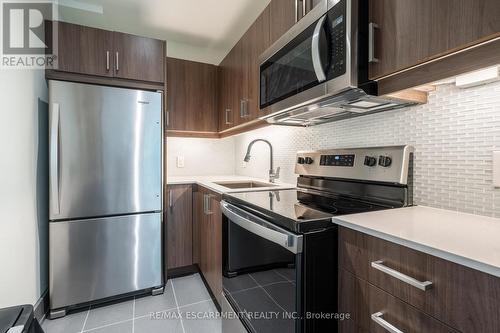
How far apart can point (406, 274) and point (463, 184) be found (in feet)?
1.78

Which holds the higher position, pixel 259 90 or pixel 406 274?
pixel 259 90

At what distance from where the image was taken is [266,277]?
1.09 metres

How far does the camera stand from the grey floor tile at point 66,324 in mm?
1578

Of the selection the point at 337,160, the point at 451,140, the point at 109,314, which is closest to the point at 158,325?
the point at 109,314

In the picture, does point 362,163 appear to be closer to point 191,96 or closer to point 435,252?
point 435,252

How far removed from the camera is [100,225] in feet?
5.93

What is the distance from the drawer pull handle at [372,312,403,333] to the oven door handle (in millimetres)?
276

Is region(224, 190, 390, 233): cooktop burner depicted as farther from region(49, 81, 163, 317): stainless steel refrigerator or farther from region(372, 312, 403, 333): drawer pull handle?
region(49, 81, 163, 317): stainless steel refrigerator

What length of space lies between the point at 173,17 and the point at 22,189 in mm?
1820

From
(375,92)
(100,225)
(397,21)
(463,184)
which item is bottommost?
(100,225)

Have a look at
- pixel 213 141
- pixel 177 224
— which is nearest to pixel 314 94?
pixel 177 224

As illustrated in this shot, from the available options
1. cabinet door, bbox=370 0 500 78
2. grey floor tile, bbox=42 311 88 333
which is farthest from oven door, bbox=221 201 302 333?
grey floor tile, bbox=42 311 88 333

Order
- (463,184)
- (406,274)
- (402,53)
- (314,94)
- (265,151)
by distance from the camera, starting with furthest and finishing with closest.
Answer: (265,151), (314,94), (463,184), (402,53), (406,274)

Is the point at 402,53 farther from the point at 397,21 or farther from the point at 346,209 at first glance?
the point at 346,209
